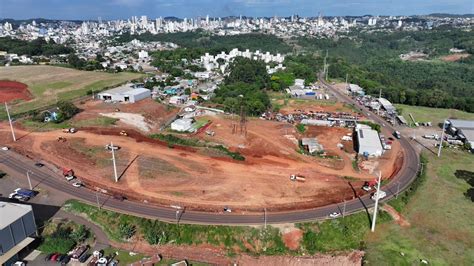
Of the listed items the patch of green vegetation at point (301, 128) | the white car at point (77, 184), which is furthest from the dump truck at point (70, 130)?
the patch of green vegetation at point (301, 128)

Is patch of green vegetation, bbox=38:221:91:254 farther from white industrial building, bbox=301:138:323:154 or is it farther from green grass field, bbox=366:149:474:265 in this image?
white industrial building, bbox=301:138:323:154

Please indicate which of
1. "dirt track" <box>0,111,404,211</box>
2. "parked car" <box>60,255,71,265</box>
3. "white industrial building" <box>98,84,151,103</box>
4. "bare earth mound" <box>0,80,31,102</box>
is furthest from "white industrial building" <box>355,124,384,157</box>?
"bare earth mound" <box>0,80,31,102</box>

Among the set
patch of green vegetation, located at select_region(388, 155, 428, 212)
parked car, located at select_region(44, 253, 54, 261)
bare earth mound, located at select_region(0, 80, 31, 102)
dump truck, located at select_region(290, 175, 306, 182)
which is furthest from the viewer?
bare earth mound, located at select_region(0, 80, 31, 102)

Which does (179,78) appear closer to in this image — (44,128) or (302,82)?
(302,82)

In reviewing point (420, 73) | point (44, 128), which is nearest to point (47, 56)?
point (44, 128)

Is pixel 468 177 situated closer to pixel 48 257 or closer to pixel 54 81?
pixel 48 257
